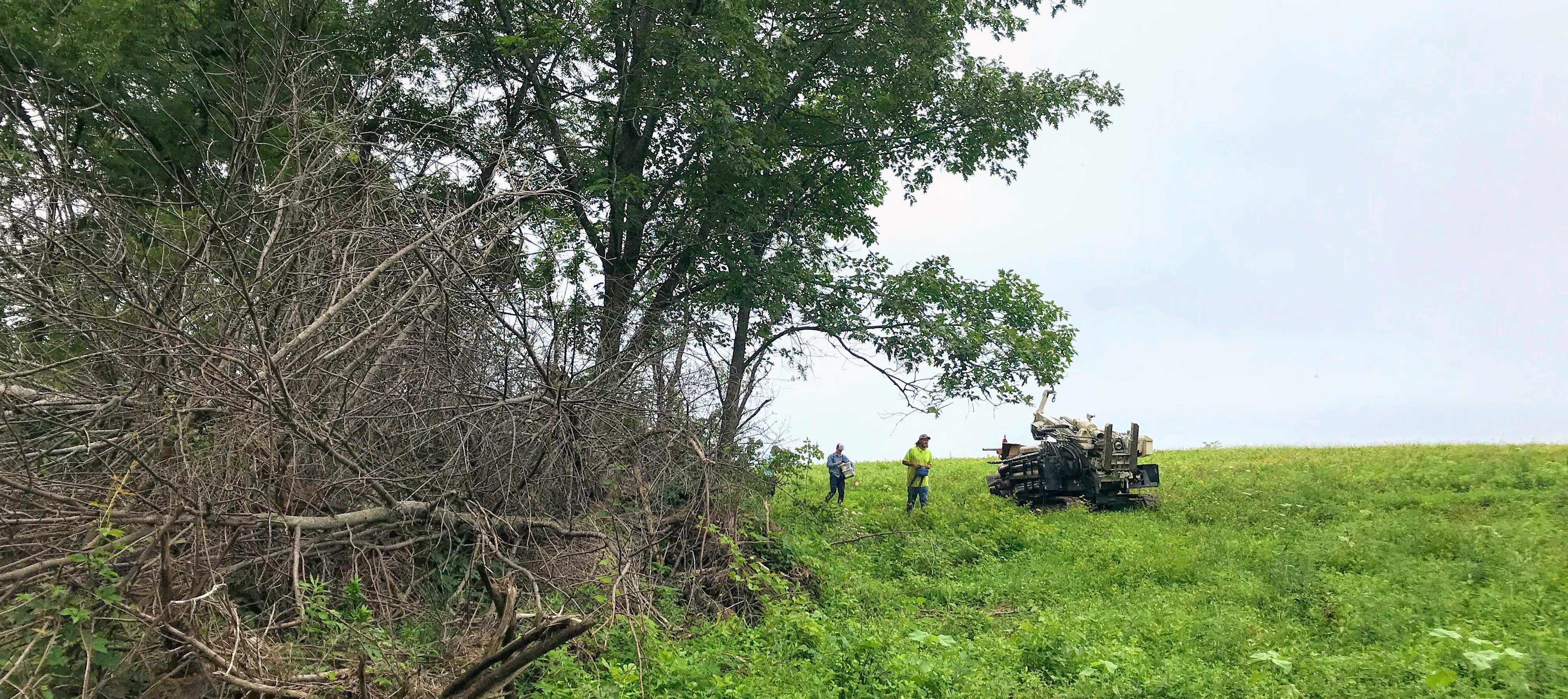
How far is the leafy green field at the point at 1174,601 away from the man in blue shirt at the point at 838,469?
220cm

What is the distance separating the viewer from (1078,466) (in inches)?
676

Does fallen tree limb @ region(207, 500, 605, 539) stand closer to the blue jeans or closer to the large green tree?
the large green tree

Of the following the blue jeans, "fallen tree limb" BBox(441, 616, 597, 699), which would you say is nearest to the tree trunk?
the blue jeans

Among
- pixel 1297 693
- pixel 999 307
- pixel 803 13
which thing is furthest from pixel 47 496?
pixel 999 307

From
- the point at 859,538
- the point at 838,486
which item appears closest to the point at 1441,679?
the point at 859,538

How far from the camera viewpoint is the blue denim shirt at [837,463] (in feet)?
59.7

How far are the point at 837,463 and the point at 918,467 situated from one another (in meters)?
1.90

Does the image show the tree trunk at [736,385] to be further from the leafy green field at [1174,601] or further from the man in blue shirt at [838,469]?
the man in blue shirt at [838,469]

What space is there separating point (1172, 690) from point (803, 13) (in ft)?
36.9

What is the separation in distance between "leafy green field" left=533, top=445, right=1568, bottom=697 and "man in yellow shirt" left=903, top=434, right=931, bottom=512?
59 cm

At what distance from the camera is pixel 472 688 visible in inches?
217

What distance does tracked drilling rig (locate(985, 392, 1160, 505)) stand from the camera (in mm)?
16734

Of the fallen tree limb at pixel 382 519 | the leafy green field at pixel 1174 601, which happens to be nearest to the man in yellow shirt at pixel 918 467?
the leafy green field at pixel 1174 601

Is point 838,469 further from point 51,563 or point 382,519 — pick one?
point 51,563
